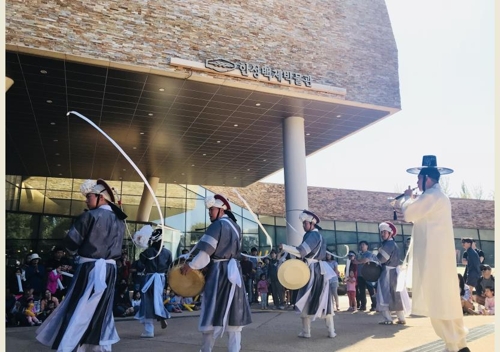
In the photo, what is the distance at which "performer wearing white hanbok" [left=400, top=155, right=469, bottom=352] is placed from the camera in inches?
164

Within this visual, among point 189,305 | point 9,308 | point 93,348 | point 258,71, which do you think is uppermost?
point 258,71

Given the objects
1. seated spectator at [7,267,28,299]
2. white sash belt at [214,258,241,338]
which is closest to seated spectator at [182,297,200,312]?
seated spectator at [7,267,28,299]

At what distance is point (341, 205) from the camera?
23.8 metres

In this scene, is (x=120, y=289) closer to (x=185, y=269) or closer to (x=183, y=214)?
(x=185, y=269)

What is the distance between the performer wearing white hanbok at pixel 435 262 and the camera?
4176 millimetres

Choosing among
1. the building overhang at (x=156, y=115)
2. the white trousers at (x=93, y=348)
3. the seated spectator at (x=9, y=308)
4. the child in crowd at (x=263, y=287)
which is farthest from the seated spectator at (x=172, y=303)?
the white trousers at (x=93, y=348)

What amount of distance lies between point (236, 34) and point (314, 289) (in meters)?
7.90

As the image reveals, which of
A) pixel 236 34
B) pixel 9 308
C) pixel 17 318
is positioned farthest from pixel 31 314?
pixel 236 34

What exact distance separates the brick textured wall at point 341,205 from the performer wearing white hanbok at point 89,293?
18.8m

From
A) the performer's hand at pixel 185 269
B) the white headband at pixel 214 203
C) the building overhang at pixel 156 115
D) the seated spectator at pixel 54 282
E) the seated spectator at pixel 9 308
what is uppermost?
the building overhang at pixel 156 115

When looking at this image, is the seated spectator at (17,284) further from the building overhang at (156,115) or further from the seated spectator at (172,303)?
the building overhang at (156,115)

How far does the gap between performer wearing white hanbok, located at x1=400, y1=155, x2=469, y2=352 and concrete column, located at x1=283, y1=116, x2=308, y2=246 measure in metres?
8.87

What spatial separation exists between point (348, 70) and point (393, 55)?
1886 millimetres

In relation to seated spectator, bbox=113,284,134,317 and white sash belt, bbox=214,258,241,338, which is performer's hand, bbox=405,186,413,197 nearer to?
white sash belt, bbox=214,258,241,338
